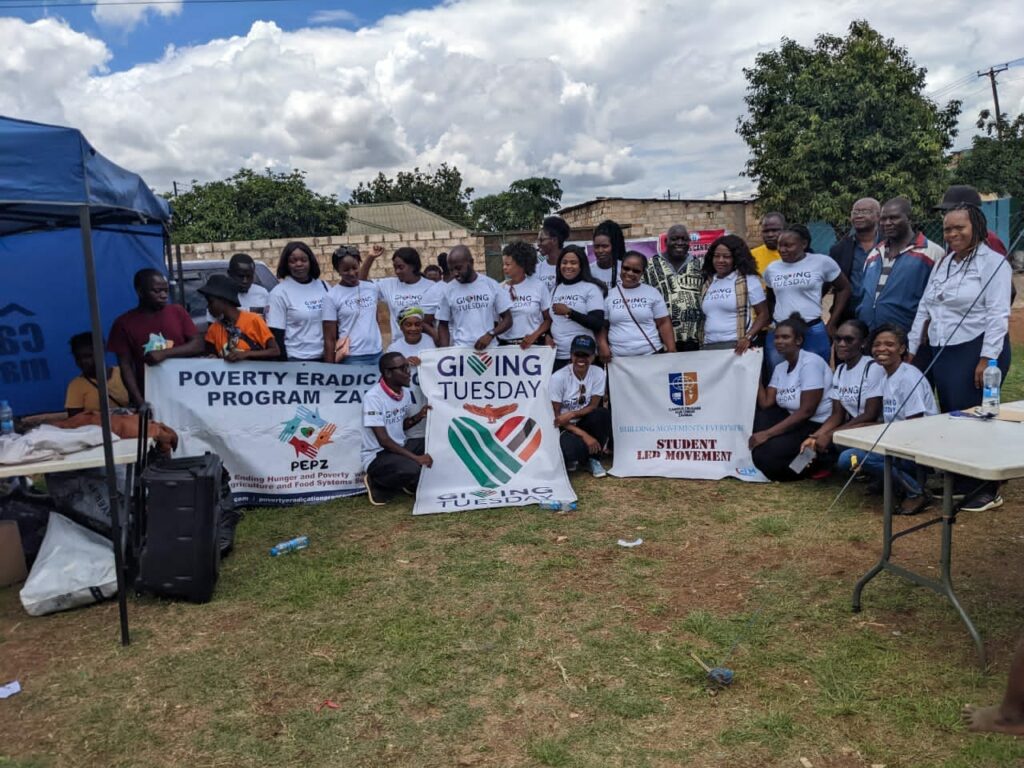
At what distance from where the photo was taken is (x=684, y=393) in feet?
20.7

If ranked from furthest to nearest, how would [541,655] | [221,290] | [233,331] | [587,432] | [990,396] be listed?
[587,432], [233,331], [221,290], [990,396], [541,655]

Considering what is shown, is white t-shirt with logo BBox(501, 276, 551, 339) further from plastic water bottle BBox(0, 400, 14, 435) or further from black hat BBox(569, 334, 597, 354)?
plastic water bottle BBox(0, 400, 14, 435)

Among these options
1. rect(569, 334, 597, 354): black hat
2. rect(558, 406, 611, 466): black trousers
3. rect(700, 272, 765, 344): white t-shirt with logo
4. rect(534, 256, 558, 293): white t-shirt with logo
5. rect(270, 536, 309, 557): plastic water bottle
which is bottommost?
rect(270, 536, 309, 557): plastic water bottle

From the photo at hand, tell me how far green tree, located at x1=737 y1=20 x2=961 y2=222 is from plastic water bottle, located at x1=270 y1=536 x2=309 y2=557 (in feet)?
62.1

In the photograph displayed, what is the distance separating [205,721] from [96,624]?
1.33m

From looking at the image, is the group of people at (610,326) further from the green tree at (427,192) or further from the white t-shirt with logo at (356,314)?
the green tree at (427,192)

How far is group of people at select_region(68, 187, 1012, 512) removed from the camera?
5.55 metres

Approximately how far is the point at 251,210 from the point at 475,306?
26.4 m

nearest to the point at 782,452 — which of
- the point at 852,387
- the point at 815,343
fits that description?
the point at 852,387

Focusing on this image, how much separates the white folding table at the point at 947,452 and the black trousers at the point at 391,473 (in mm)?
3210

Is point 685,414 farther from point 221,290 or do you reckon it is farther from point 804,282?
point 221,290

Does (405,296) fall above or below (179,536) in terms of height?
above

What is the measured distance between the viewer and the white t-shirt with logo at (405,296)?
647 centimetres

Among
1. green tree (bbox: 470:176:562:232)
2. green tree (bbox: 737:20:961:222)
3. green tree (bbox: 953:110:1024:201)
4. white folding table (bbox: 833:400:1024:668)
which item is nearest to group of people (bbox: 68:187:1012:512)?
white folding table (bbox: 833:400:1024:668)
